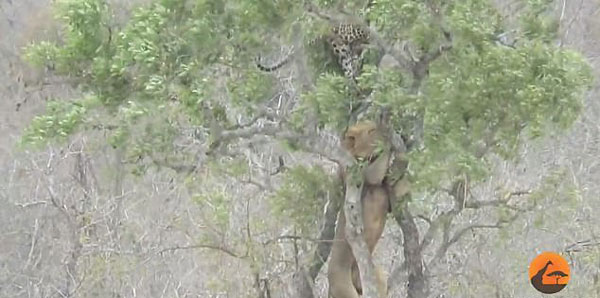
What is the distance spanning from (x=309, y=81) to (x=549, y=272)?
120 cm

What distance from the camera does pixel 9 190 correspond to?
7.28 metres

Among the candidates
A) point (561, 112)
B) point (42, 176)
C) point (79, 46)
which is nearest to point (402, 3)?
point (561, 112)

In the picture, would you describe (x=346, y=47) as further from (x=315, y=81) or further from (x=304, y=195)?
(x=304, y=195)

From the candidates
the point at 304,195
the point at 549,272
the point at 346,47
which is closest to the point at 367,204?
the point at 304,195

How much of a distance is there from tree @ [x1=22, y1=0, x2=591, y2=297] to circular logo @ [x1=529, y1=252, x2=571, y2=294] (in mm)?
463

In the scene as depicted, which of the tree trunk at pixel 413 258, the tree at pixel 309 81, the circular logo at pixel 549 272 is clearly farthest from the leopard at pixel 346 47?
the circular logo at pixel 549 272

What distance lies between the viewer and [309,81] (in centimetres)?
309

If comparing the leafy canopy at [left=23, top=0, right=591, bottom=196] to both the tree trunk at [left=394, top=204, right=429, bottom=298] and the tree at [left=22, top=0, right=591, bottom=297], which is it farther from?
the tree trunk at [left=394, top=204, right=429, bottom=298]

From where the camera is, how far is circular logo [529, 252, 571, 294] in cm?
328

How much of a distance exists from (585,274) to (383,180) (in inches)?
120

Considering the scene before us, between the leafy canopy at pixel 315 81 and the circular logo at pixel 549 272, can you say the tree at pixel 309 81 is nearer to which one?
the leafy canopy at pixel 315 81

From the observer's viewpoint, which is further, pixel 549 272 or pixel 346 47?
pixel 549 272

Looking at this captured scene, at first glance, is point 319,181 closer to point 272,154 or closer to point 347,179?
point 347,179

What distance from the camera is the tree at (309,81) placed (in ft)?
8.32
